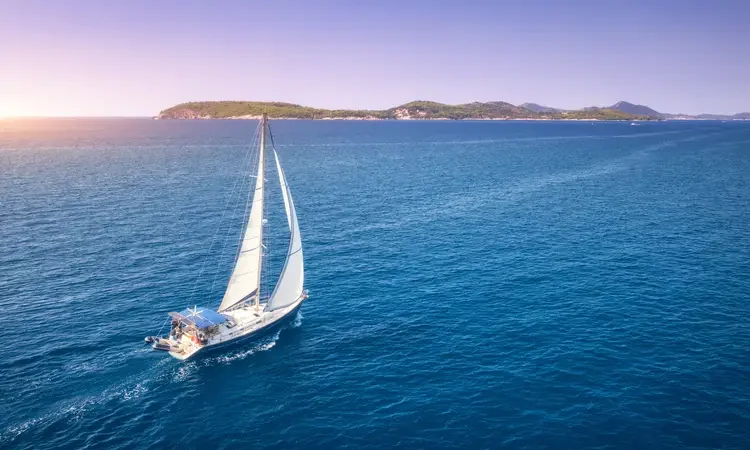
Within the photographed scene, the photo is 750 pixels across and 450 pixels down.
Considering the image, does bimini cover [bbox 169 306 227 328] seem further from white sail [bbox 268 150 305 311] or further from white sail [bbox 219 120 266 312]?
white sail [bbox 268 150 305 311]

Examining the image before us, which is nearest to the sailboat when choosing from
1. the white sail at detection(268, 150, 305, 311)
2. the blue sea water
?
the white sail at detection(268, 150, 305, 311)

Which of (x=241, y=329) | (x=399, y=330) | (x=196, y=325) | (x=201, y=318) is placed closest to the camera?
(x=196, y=325)

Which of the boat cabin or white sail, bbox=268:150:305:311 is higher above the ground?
white sail, bbox=268:150:305:311

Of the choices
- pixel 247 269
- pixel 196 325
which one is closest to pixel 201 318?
pixel 196 325

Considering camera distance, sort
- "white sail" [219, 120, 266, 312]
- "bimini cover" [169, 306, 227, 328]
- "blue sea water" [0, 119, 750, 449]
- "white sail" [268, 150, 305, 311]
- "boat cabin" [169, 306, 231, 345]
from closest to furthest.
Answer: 1. "blue sea water" [0, 119, 750, 449]
2. "boat cabin" [169, 306, 231, 345]
3. "bimini cover" [169, 306, 227, 328]
4. "white sail" [219, 120, 266, 312]
5. "white sail" [268, 150, 305, 311]

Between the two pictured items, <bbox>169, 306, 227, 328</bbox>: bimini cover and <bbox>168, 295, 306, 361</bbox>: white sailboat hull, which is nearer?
<bbox>168, 295, 306, 361</bbox>: white sailboat hull

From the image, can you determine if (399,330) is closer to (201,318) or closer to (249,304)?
(249,304)

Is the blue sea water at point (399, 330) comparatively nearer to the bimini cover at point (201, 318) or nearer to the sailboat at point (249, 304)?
the sailboat at point (249, 304)

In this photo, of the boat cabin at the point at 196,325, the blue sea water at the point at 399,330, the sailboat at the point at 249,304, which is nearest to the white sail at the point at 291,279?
the sailboat at the point at 249,304
